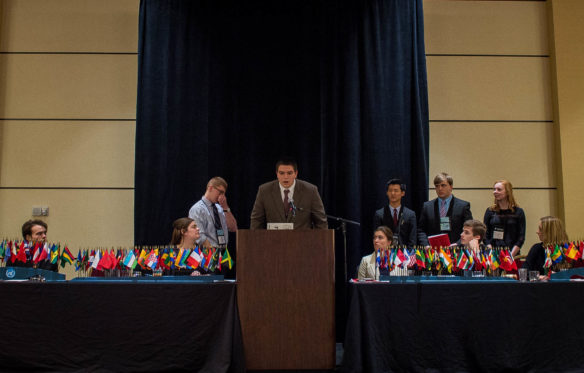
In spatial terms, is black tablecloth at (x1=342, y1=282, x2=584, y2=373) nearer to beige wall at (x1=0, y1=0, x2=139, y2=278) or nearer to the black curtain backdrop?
the black curtain backdrop

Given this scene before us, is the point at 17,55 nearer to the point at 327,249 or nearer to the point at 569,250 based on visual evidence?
the point at 327,249

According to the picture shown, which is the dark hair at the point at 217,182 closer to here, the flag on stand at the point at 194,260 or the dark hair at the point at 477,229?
the flag on stand at the point at 194,260

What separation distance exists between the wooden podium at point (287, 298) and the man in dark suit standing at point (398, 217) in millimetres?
1883

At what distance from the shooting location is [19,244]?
362cm

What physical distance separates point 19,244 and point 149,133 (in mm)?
2096

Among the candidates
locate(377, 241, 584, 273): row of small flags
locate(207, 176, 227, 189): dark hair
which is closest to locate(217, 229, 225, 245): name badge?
locate(207, 176, 227, 189): dark hair

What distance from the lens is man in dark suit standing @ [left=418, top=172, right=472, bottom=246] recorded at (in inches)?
197

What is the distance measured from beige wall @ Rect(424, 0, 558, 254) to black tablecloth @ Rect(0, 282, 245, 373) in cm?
345

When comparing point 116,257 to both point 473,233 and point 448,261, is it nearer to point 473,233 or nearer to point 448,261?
point 448,261

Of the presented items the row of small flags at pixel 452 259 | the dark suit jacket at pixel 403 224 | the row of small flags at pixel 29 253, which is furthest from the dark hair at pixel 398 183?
the row of small flags at pixel 29 253

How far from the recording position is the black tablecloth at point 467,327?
3.12 m

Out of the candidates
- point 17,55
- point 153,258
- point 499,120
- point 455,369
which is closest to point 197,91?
point 17,55

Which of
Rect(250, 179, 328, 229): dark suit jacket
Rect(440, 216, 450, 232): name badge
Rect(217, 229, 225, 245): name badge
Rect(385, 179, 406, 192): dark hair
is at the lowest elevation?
Rect(217, 229, 225, 245): name badge

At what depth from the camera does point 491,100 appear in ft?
19.6
